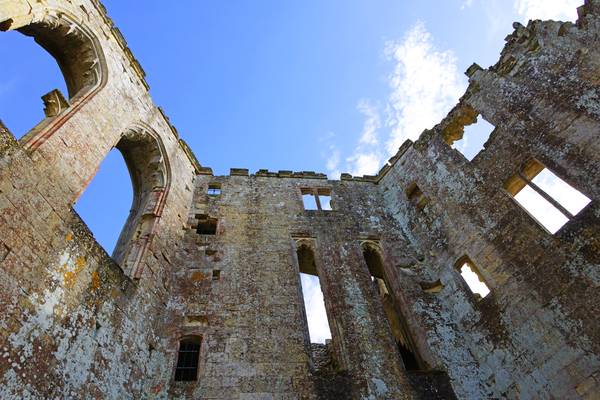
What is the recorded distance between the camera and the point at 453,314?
8289 millimetres

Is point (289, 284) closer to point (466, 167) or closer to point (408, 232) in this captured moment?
point (408, 232)

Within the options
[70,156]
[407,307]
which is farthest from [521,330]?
[70,156]

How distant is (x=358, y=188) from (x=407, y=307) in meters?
5.01

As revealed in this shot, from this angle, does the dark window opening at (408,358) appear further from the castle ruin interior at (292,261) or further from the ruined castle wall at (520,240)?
the ruined castle wall at (520,240)

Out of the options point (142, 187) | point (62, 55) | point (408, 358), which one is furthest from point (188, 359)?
point (62, 55)

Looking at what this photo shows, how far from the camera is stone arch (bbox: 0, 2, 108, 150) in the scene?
5.98m

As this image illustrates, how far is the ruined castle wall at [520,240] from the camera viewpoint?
20.7 ft

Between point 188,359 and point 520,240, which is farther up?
point 520,240

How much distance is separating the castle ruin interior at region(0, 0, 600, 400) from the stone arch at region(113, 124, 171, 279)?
0.17 feet

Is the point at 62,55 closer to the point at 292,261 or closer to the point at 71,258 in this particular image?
the point at 71,258

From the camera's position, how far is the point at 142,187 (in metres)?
10.0

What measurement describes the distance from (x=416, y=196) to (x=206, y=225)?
6238mm

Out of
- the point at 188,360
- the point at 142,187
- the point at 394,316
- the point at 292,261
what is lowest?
the point at 188,360

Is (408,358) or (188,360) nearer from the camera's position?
(188,360)
